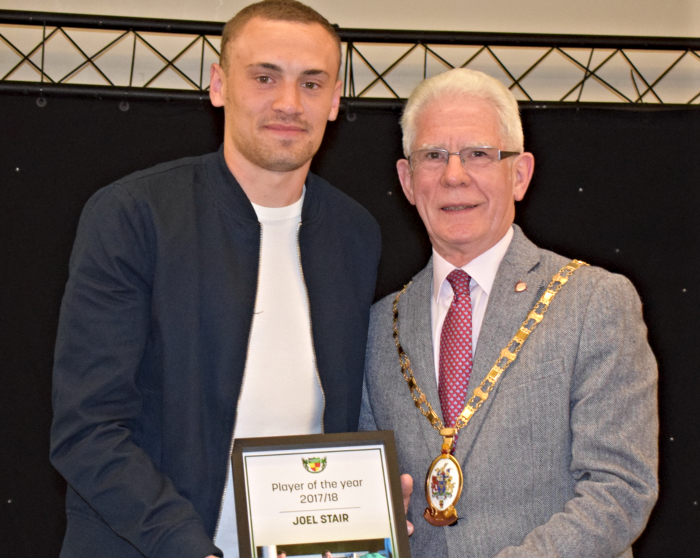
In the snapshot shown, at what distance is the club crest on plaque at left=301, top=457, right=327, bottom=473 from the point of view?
195cm

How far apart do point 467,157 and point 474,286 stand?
35 centimetres

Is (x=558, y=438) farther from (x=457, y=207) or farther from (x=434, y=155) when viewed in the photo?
(x=434, y=155)

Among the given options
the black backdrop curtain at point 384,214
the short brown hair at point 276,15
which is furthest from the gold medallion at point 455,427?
the black backdrop curtain at point 384,214

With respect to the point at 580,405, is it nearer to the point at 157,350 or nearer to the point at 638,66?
the point at 157,350

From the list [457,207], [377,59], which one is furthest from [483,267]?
[377,59]

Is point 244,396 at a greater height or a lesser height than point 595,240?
lesser

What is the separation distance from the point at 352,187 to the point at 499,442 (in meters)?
2.04

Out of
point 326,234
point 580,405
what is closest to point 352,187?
point 326,234

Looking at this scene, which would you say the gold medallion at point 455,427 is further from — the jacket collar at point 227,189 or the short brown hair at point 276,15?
the short brown hair at point 276,15

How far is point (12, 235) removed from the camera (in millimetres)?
3770

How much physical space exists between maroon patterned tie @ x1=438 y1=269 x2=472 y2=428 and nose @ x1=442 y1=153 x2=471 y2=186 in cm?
25

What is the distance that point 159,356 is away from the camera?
81.9 inches

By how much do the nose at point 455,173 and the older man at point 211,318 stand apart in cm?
36

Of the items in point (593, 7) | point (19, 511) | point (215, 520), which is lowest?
point (19, 511)
